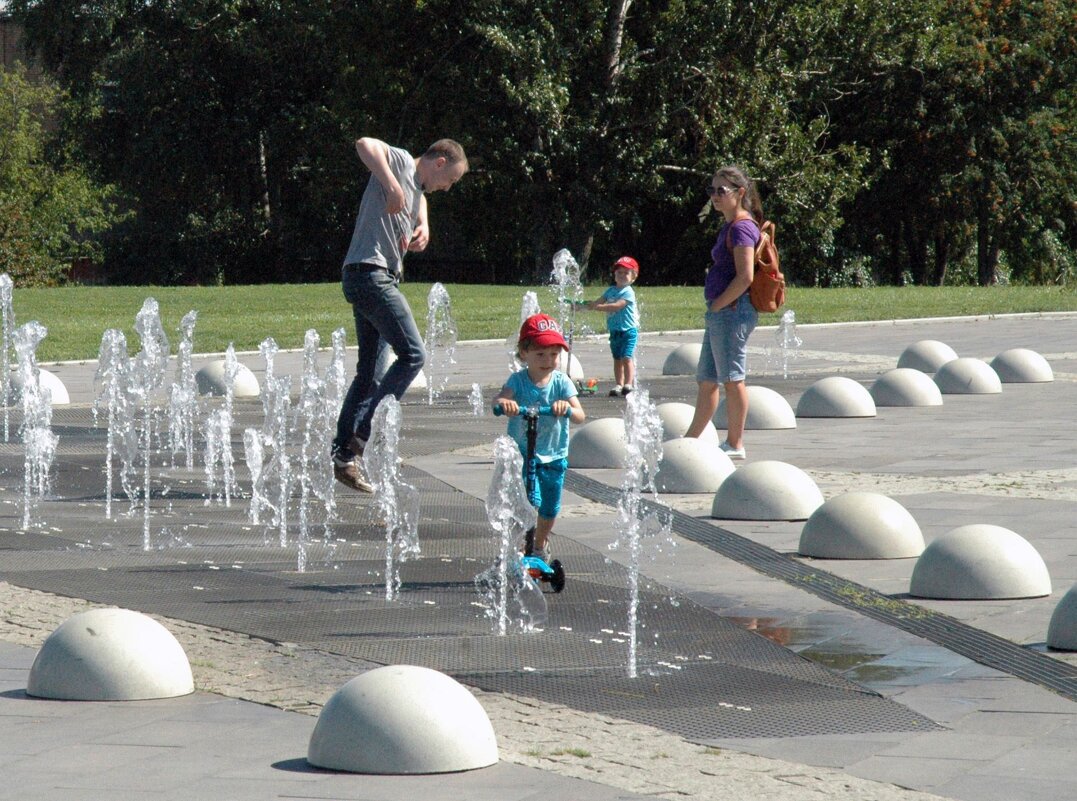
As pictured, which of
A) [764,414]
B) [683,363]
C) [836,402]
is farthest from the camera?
[683,363]

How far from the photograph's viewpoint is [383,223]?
33.7ft

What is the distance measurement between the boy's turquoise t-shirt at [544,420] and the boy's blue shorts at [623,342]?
26.9 feet

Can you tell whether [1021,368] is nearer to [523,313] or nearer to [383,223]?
[523,313]

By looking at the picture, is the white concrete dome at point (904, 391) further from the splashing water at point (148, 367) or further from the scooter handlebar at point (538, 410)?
the scooter handlebar at point (538, 410)

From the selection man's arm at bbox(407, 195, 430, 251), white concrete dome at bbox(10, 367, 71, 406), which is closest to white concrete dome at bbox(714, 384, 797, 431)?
man's arm at bbox(407, 195, 430, 251)

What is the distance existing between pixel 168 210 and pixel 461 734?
51916mm

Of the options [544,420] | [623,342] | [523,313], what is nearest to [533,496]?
[544,420]

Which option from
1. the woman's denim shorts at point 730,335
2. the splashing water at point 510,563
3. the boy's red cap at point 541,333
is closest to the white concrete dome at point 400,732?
the splashing water at point 510,563

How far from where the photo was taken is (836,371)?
762 inches

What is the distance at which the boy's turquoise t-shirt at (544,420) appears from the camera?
718 cm

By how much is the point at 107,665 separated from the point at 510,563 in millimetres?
2385

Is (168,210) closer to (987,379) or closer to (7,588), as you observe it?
(987,379)

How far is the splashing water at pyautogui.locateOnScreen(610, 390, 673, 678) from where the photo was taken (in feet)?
21.0

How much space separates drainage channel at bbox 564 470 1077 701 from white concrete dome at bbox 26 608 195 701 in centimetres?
260
